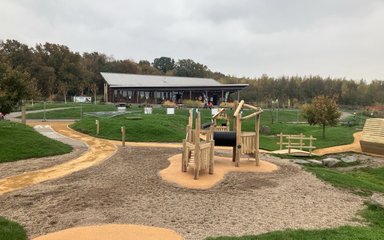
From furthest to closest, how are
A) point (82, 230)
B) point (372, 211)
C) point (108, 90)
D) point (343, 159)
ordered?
point (108, 90)
point (343, 159)
point (372, 211)
point (82, 230)

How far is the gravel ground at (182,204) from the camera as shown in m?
8.84

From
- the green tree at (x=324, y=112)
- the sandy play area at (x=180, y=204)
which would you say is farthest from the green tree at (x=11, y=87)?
the green tree at (x=324, y=112)

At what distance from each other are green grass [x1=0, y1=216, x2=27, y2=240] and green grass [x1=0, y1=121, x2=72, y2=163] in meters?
8.98

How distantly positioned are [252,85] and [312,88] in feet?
50.9

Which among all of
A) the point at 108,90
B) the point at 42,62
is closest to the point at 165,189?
the point at 108,90

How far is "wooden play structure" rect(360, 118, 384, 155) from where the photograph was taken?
24203mm

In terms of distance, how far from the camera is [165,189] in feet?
39.1

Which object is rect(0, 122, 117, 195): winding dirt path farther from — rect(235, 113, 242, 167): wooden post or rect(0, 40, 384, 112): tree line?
rect(0, 40, 384, 112): tree line

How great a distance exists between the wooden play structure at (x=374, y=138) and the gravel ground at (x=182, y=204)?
40.8 ft

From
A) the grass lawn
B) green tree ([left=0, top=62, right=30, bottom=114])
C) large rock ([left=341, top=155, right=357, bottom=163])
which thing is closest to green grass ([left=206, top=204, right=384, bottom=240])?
large rock ([left=341, top=155, right=357, bottom=163])

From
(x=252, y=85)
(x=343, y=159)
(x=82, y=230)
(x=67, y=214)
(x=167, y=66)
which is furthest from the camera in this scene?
(x=167, y=66)

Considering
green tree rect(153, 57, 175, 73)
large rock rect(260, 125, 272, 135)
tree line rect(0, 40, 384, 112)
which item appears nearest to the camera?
large rock rect(260, 125, 272, 135)

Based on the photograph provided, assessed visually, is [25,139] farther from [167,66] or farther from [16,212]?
[167,66]

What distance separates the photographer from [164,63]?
412ft
